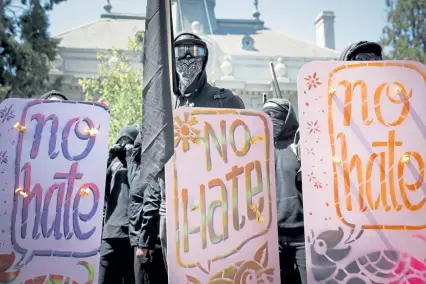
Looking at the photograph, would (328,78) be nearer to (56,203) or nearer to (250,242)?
(250,242)

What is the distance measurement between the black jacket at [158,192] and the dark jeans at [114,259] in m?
0.39

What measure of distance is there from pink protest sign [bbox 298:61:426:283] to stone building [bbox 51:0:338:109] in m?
16.7

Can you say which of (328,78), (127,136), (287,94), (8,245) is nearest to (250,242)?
(328,78)

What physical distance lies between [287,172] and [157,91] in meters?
1.27

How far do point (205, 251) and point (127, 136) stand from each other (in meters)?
2.40

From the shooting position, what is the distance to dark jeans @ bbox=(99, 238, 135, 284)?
4.47 metres

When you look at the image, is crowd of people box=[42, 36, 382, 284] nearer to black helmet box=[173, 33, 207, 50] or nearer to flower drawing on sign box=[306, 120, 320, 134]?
black helmet box=[173, 33, 207, 50]

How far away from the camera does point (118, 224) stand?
14.9 feet

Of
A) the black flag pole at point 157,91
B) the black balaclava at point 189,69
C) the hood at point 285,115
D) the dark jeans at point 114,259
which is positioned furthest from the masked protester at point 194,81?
the dark jeans at point 114,259

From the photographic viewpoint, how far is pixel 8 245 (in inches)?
113

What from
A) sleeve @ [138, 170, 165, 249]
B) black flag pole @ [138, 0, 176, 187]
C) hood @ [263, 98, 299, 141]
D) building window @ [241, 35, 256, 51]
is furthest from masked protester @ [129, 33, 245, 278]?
building window @ [241, 35, 256, 51]

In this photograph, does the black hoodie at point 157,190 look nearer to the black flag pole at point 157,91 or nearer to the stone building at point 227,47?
the black flag pole at point 157,91

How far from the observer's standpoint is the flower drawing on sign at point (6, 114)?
3.01 m

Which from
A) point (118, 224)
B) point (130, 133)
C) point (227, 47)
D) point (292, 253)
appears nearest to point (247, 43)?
point (227, 47)
